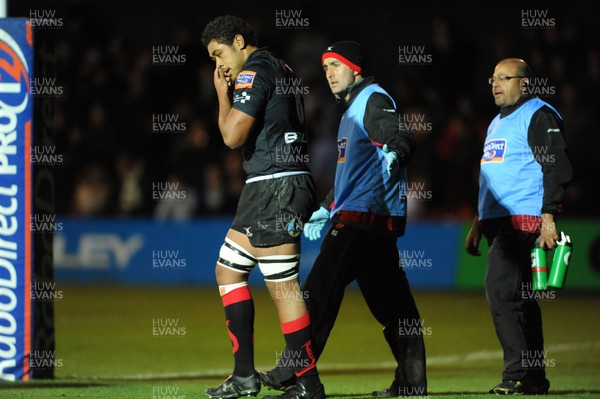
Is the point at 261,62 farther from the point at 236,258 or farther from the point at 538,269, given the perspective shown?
the point at 538,269

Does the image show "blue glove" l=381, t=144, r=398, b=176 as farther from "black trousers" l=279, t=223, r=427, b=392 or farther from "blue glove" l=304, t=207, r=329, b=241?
"blue glove" l=304, t=207, r=329, b=241

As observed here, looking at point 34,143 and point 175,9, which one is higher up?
point 175,9

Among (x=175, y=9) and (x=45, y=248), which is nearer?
(x=45, y=248)

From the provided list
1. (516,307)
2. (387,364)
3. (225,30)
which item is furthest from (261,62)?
(387,364)

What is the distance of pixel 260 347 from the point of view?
1234cm

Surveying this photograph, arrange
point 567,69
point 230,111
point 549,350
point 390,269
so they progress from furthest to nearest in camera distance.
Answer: point 567,69, point 549,350, point 390,269, point 230,111

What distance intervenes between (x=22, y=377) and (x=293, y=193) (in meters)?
3.34

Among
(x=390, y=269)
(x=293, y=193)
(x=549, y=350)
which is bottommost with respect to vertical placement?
(x=549, y=350)

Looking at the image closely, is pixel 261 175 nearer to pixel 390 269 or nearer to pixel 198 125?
pixel 390 269

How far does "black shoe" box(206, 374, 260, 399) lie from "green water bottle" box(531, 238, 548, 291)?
2240mm

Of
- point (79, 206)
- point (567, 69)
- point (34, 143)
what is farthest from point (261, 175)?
point (79, 206)

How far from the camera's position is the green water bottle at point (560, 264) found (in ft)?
26.8

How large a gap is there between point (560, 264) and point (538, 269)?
0.17 metres

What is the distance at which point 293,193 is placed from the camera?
24.0ft
